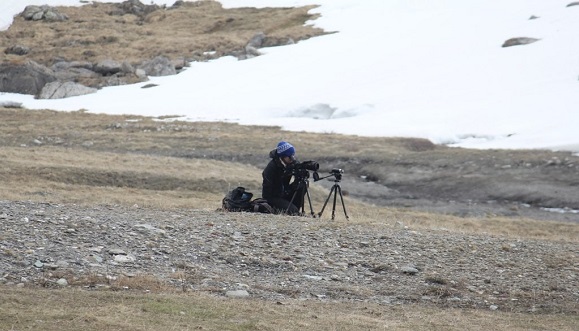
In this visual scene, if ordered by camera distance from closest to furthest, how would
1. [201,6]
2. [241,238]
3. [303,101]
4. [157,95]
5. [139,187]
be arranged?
[241,238] < [139,187] < [303,101] < [157,95] < [201,6]

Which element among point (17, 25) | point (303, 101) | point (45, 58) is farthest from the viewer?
point (17, 25)

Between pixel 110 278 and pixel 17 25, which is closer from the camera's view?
pixel 110 278

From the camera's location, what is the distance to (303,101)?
5975 centimetres

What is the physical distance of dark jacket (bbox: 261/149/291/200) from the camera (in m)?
19.7

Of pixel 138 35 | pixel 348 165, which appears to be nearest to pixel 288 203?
pixel 348 165

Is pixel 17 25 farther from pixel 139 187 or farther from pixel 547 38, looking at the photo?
pixel 139 187

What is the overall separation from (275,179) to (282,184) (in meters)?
0.27

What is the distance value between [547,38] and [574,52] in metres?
4.54

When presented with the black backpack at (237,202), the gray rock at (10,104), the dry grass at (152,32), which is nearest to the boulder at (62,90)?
the gray rock at (10,104)

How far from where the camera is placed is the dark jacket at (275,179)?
64.6 feet

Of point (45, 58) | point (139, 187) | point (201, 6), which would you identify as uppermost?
point (201, 6)

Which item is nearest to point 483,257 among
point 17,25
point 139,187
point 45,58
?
point 139,187

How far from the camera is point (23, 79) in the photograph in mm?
65750

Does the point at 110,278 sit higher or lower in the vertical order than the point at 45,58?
lower
